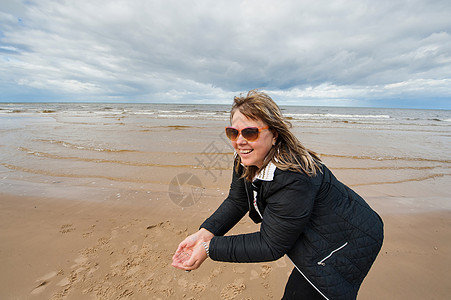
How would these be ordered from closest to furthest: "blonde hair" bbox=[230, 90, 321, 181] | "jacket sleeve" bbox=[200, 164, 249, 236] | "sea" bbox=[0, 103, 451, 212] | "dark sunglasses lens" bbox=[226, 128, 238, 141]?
"blonde hair" bbox=[230, 90, 321, 181] < "dark sunglasses lens" bbox=[226, 128, 238, 141] < "jacket sleeve" bbox=[200, 164, 249, 236] < "sea" bbox=[0, 103, 451, 212]

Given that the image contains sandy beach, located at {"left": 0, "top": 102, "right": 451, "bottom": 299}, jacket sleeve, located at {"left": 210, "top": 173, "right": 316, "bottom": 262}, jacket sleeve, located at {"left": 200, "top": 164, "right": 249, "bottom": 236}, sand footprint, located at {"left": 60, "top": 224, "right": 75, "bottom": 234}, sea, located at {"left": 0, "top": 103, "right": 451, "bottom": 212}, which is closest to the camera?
jacket sleeve, located at {"left": 210, "top": 173, "right": 316, "bottom": 262}

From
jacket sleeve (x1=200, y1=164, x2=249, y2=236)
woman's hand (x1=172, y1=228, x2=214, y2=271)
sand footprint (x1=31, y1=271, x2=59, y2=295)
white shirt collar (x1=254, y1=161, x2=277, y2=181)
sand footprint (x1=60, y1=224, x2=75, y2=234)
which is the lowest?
sand footprint (x1=31, y1=271, x2=59, y2=295)

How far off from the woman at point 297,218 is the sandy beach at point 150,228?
1306mm

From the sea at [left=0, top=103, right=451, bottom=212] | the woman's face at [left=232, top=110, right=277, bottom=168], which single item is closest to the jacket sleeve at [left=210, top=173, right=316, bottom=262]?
the woman's face at [left=232, top=110, right=277, bottom=168]

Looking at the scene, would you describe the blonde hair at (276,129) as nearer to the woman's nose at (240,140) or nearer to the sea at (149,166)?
the woman's nose at (240,140)

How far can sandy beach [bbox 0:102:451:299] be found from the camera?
2469mm

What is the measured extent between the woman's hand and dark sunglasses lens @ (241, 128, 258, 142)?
0.83 metres

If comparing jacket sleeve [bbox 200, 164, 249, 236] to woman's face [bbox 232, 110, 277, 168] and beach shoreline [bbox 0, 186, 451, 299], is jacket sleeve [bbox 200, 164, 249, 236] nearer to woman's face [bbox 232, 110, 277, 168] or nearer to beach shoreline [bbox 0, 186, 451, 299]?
woman's face [bbox 232, 110, 277, 168]

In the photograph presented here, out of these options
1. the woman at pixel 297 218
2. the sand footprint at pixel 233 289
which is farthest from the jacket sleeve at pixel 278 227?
the sand footprint at pixel 233 289

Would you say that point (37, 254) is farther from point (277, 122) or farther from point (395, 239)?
point (395, 239)

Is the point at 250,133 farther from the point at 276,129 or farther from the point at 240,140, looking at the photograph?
the point at 276,129

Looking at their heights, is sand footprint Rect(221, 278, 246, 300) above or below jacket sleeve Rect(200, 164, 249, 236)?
below

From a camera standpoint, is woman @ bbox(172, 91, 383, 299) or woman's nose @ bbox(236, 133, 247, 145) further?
woman's nose @ bbox(236, 133, 247, 145)

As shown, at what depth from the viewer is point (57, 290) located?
2.38m
